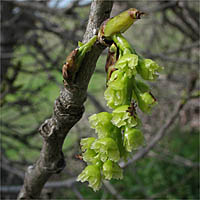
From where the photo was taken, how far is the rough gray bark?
2.52 feet

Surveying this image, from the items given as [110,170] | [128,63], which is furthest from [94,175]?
[128,63]

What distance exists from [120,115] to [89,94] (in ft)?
7.13

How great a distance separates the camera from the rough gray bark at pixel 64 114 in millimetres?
770

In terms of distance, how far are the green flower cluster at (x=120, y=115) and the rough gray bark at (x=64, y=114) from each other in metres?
0.07

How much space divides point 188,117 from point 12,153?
3923mm

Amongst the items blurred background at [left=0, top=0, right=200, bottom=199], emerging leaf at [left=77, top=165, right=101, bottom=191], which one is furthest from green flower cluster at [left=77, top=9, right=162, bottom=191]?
blurred background at [left=0, top=0, right=200, bottom=199]

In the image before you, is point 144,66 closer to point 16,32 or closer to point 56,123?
point 56,123

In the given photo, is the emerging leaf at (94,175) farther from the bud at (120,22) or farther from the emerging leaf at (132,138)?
the bud at (120,22)

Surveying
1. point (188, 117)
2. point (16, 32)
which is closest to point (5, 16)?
point (16, 32)

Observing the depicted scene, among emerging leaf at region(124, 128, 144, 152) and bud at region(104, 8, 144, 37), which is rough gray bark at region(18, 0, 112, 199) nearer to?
bud at region(104, 8, 144, 37)

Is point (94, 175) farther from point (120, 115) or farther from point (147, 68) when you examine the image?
point (147, 68)

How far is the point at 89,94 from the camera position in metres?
2.92

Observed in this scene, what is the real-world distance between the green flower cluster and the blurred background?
3.81 ft

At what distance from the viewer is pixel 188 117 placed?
5953 mm
